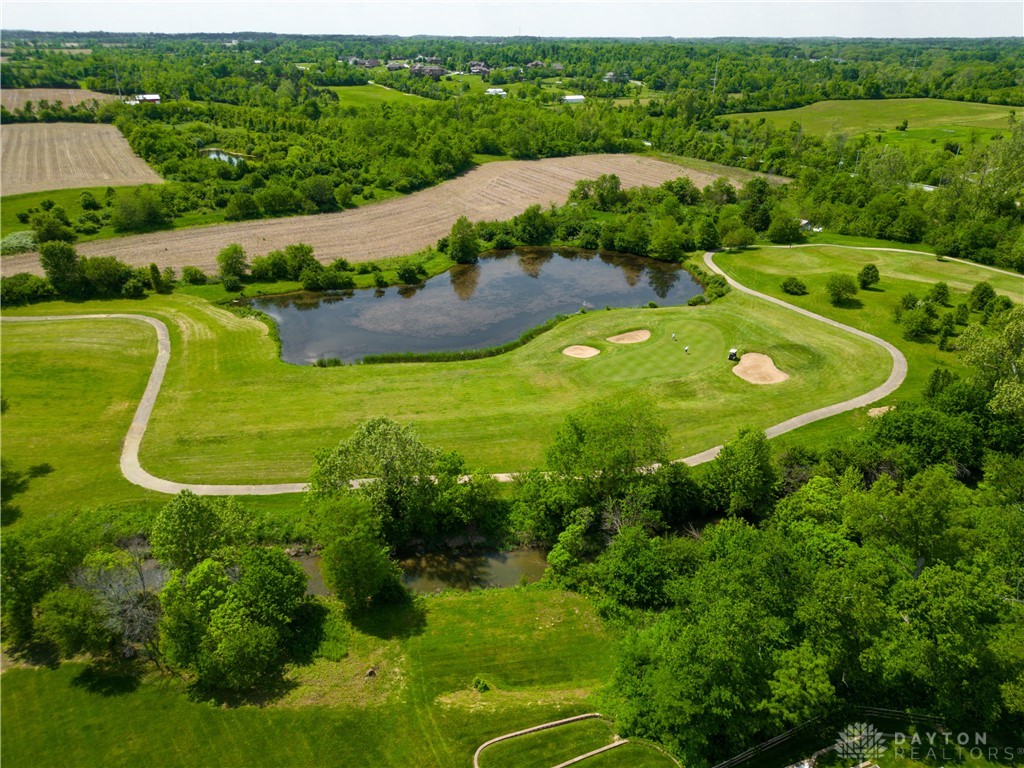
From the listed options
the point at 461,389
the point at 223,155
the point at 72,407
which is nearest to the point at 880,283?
the point at 461,389

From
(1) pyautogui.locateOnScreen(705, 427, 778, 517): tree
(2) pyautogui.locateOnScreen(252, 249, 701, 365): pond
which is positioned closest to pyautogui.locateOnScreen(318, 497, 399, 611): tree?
(1) pyautogui.locateOnScreen(705, 427, 778, 517): tree

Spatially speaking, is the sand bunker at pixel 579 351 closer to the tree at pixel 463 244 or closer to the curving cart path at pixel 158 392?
the curving cart path at pixel 158 392

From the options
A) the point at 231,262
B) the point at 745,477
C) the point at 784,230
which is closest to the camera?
the point at 745,477

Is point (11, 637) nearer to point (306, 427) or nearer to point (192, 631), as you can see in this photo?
point (192, 631)

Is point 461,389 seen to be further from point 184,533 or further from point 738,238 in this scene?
point 738,238

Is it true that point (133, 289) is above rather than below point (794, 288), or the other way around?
below

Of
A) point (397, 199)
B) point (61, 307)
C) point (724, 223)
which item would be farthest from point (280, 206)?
point (724, 223)

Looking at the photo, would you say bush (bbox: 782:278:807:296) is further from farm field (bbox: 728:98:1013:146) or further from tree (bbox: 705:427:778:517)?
farm field (bbox: 728:98:1013:146)
